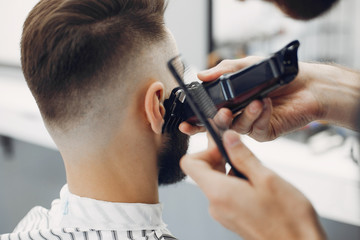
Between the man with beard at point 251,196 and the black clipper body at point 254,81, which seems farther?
the black clipper body at point 254,81

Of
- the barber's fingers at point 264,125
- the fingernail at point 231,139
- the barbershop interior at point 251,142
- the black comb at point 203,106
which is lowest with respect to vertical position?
the barbershop interior at point 251,142

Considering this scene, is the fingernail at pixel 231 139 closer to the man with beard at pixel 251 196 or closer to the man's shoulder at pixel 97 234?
the man with beard at pixel 251 196

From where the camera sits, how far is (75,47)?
3.03 feet

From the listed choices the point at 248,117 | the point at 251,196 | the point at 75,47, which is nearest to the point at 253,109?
the point at 248,117

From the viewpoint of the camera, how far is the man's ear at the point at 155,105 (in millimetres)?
995

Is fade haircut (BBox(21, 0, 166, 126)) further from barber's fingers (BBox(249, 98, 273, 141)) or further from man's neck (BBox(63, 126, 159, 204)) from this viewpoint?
barber's fingers (BBox(249, 98, 273, 141))

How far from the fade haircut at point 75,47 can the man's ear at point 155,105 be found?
0.09 meters

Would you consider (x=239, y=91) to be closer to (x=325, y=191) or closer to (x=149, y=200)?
(x=149, y=200)

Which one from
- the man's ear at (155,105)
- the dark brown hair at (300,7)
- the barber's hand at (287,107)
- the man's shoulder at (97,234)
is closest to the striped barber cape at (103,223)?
the man's shoulder at (97,234)

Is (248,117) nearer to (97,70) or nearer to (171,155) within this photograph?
(171,155)

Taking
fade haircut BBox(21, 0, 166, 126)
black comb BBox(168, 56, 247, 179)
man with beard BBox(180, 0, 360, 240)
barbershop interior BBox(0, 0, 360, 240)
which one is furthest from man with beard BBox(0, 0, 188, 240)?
barbershop interior BBox(0, 0, 360, 240)

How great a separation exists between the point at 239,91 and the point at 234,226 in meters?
0.28

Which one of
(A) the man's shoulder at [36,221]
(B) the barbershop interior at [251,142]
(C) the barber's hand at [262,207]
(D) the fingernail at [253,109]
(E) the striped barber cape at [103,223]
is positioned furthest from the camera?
(B) the barbershop interior at [251,142]

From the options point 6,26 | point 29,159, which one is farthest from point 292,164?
point 6,26
